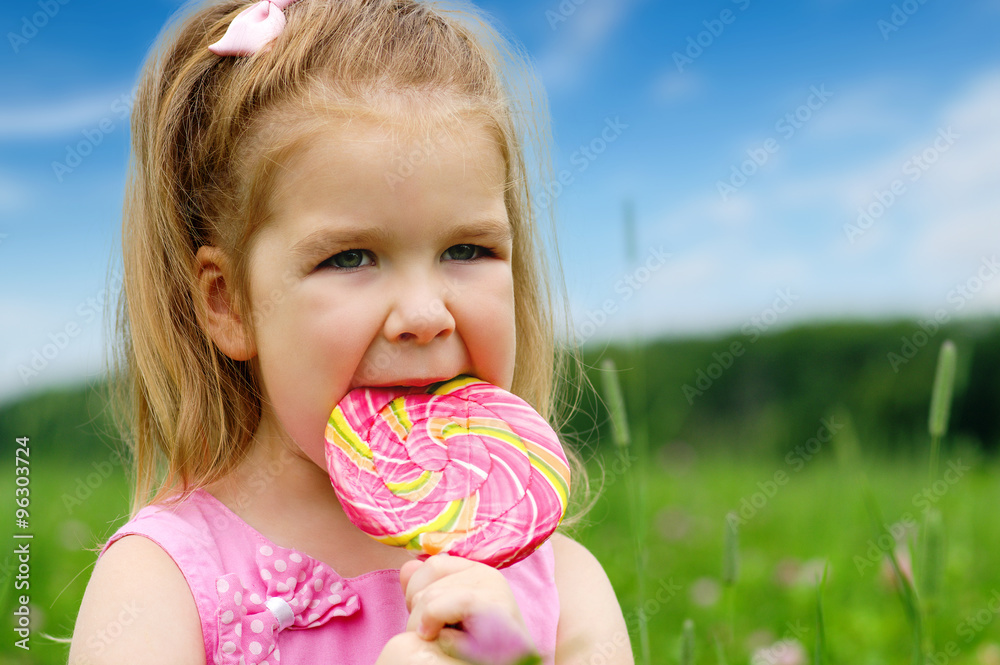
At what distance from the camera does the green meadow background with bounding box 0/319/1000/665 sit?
276 cm

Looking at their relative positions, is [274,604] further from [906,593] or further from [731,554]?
[906,593]

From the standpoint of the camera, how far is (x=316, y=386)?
1791 millimetres

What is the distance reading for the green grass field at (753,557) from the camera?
2.86 m

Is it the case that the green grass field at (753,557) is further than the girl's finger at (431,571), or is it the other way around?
the green grass field at (753,557)

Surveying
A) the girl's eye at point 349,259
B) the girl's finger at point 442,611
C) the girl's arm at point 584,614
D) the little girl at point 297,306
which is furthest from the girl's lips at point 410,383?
the girl's arm at point 584,614

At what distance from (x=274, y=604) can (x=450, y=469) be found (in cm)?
45

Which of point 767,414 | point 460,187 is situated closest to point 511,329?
point 460,187

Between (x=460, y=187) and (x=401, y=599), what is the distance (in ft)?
2.83

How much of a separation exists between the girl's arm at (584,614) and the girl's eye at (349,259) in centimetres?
86

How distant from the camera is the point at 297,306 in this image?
69.8 inches

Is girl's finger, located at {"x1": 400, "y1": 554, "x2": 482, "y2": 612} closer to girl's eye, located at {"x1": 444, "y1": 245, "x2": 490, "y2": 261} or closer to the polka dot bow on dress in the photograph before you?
the polka dot bow on dress

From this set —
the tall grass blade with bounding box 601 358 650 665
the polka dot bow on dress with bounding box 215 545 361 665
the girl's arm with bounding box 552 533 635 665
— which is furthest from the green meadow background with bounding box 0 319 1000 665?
the polka dot bow on dress with bounding box 215 545 361 665

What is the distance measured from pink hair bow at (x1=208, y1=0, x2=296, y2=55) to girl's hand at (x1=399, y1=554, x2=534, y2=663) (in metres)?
1.22

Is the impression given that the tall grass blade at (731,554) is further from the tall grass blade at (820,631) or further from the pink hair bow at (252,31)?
the pink hair bow at (252,31)
